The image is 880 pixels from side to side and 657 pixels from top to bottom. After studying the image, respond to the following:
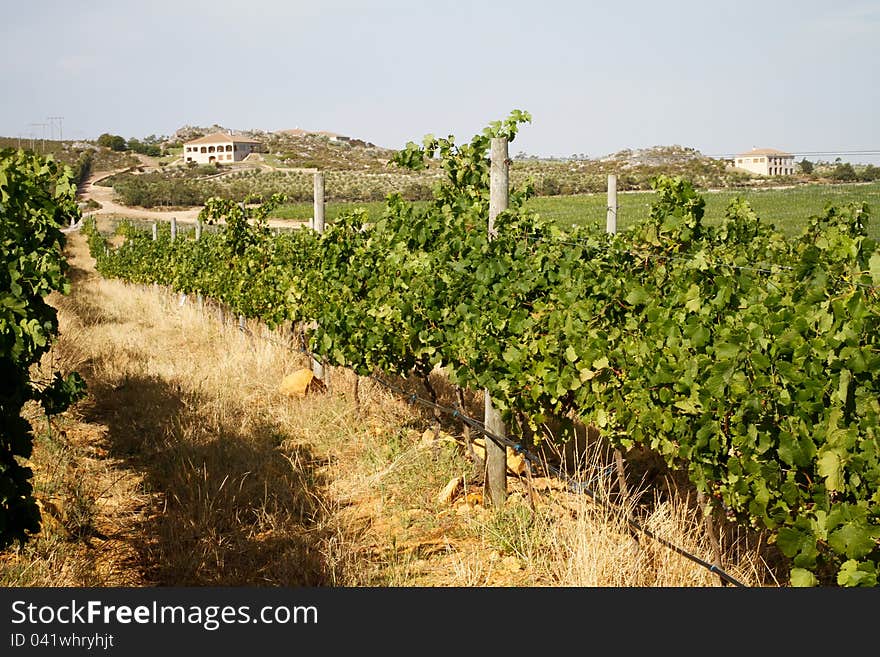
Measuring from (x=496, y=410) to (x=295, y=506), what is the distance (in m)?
1.37

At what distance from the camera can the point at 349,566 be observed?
167 inches

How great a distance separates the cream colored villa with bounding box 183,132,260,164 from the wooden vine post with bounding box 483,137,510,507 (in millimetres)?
95673

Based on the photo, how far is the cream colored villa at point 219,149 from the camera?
97875mm

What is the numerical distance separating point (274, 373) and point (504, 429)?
3809 millimetres

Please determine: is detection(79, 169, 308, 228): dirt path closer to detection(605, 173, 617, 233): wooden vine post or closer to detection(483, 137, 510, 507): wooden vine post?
detection(605, 173, 617, 233): wooden vine post

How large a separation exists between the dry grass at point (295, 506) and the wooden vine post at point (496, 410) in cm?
12

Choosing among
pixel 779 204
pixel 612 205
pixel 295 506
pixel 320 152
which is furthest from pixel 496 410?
pixel 320 152

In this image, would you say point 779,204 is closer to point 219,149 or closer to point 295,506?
point 295,506

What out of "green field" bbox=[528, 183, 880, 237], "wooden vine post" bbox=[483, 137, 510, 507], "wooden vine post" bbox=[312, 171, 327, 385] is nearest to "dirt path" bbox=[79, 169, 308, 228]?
"green field" bbox=[528, 183, 880, 237]

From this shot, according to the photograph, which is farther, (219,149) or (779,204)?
(219,149)

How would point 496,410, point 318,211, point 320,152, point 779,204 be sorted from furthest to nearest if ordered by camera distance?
point 320,152, point 779,204, point 318,211, point 496,410

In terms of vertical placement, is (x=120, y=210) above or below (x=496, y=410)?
above

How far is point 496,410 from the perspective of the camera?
Answer: 5.11 metres

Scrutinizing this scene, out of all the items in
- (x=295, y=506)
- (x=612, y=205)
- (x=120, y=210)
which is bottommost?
(x=295, y=506)
